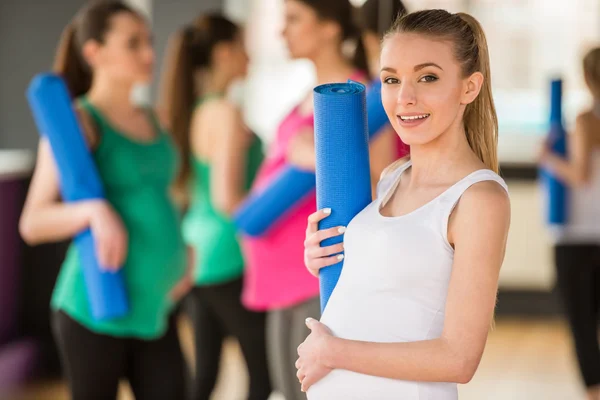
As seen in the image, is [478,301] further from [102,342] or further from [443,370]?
[102,342]

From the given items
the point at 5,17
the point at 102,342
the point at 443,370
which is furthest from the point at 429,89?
the point at 5,17

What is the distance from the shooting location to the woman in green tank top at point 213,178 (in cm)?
271

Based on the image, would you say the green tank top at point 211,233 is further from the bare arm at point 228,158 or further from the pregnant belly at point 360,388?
the pregnant belly at point 360,388

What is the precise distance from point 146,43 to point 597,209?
1784mm

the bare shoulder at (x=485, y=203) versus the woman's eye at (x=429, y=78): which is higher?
the woman's eye at (x=429, y=78)

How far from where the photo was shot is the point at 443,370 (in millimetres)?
1022

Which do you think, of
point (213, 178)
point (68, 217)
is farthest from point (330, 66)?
point (213, 178)

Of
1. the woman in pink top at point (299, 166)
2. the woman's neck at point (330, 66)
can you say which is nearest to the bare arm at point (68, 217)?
the woman in pink top at point (299, 166)

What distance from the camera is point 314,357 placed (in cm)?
109

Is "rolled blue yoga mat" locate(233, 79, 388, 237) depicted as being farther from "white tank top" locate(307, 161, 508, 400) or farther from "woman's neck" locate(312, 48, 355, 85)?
"white tank top" locate(307, 161, 508, 400)

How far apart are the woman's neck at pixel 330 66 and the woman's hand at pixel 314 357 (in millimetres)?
979

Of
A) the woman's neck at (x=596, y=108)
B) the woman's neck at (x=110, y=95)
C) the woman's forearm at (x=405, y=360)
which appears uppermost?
the woman's neck at (x=110, y=95)

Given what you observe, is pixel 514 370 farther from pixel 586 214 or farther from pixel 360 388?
pixel 360 388

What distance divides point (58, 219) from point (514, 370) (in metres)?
2.92
